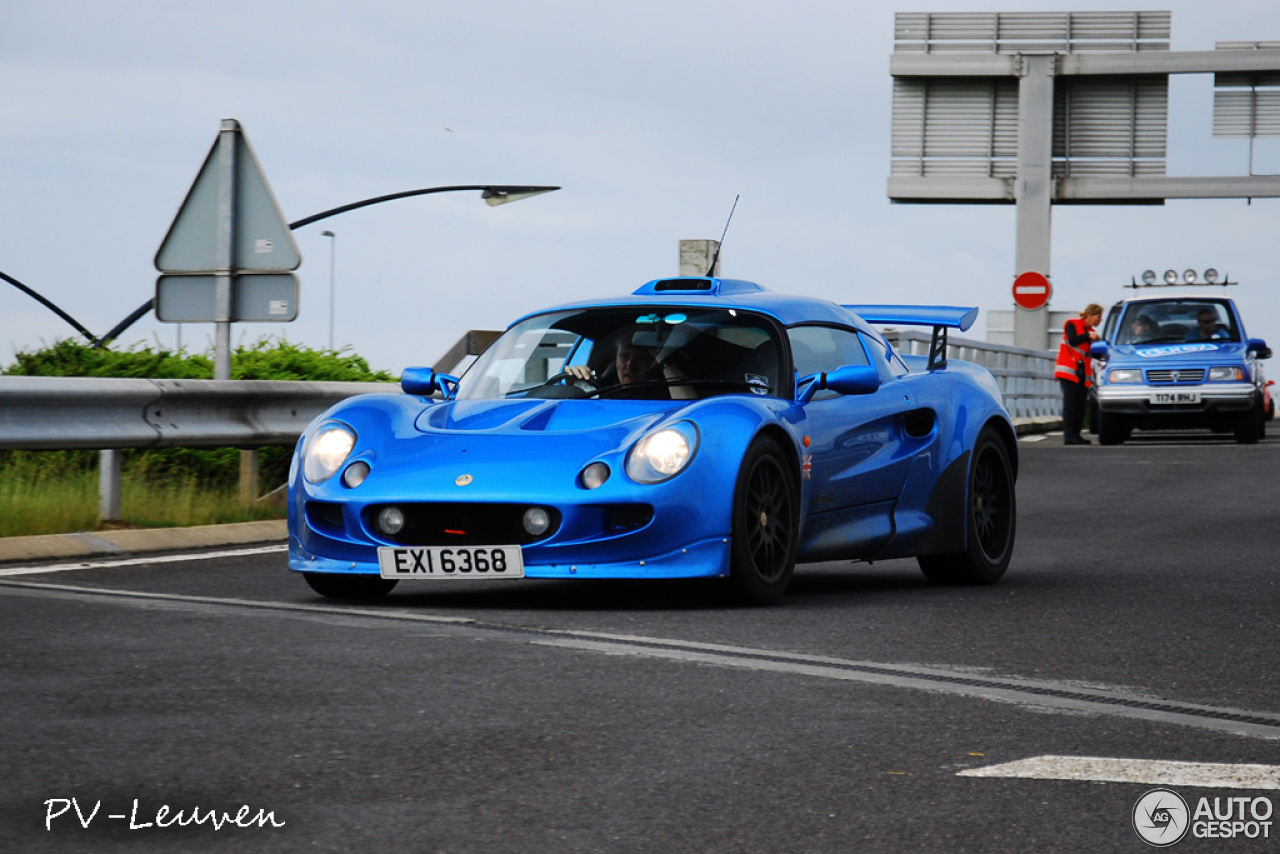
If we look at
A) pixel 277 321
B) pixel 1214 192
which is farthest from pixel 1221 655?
pixel 1214 192

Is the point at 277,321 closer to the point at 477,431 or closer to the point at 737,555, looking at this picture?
the point at 477,431

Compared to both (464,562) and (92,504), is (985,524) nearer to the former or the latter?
(464,562)

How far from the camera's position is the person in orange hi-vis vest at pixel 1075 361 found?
23766 millimetres

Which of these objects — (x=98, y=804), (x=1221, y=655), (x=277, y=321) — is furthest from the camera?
(x=277, y=321)

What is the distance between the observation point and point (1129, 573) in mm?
8914

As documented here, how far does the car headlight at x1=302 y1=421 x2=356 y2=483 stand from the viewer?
7301 millimetres

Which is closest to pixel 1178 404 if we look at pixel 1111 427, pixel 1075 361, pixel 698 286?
pixel 1111 427

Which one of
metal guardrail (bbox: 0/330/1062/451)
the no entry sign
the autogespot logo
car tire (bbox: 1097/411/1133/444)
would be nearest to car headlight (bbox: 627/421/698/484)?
the autogespot logo

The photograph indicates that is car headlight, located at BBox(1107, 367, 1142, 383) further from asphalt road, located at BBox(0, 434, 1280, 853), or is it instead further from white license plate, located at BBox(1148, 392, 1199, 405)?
asphalt road, located at BBox(0, 434, 1280, 853)

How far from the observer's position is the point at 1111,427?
2417cm

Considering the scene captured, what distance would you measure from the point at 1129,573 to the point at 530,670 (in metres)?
4.26

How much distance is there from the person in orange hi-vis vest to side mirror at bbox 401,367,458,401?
1626cm

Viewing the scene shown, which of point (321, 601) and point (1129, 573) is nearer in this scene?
point (321, 601)

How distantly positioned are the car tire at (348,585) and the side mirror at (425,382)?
38.6 inches
